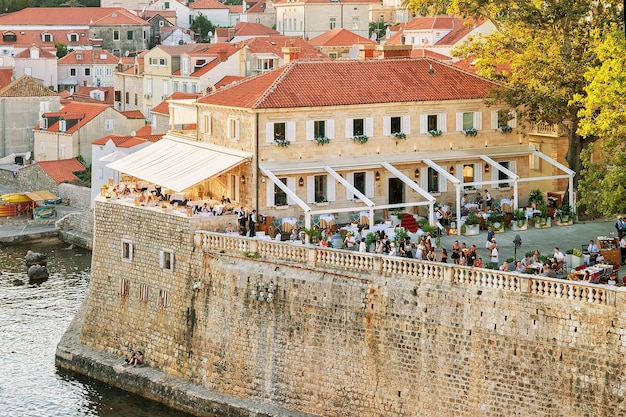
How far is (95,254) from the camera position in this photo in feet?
161

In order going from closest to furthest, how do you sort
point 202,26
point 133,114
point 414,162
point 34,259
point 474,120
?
point 414,162
point 474,120
point 34,259
point 133,114
point 202,26

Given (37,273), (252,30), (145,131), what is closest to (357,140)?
(37,273)

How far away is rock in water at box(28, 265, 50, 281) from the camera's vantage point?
206 feet

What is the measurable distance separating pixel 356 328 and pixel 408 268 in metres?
2.50

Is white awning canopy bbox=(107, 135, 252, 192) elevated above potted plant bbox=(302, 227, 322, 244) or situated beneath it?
elevated above

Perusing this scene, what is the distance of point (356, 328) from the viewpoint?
39.5m

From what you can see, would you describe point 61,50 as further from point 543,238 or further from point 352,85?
point 543,238

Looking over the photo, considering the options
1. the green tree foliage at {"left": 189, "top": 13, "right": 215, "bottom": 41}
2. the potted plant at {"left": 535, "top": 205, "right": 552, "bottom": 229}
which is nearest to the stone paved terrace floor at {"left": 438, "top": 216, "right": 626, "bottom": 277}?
the potted plant at {"left": 535, "top": 205, "right": 552, "bottom": 229}

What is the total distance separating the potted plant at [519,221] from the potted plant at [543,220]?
541 millimetres

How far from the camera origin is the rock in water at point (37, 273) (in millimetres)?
62906

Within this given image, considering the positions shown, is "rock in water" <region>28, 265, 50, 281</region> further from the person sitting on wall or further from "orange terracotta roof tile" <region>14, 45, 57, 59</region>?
"orange terracotta roof tile" <region>14, 45, 57, 59</region>

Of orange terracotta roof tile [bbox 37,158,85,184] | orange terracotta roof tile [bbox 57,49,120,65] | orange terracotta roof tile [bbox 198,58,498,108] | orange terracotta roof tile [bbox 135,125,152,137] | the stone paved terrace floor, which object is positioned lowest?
orange terracotta roof tile [bbox 37,158,85,184]

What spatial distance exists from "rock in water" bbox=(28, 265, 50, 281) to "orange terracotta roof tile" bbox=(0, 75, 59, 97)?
3216 centimetres

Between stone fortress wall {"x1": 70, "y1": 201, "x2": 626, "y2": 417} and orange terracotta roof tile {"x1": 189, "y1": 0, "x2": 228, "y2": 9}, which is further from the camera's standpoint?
orange terracotta roof tile {"x1": 189, "y1": 0, "x2": 228, "y2": 9}
